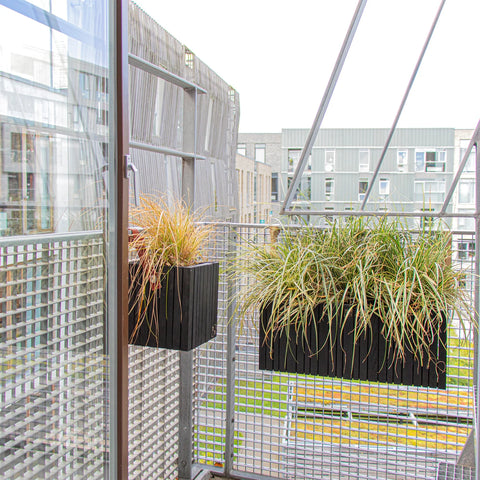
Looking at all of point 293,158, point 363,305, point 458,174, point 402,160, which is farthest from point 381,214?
point 363,305

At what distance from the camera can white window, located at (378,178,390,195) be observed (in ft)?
7.60

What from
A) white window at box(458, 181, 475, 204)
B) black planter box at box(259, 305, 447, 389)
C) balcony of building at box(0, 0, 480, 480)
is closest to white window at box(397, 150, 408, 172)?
balcony of building at box(0, 0, 480, 480)

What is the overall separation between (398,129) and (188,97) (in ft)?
3.20

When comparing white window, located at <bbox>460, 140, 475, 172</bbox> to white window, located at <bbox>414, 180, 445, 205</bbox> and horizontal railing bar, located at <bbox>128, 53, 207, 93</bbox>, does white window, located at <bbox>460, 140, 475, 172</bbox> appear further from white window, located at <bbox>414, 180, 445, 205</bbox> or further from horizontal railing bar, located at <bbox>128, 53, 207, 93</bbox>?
horizontal railing bar, located at <bbox>128, 53, 207, 93</bbox>

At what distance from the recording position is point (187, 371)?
2.49 metres

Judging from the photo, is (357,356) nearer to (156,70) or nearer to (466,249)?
(466,249)

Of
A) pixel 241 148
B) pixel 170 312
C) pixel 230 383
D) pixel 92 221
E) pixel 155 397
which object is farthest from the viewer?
pixel 241 148

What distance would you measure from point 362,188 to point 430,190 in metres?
0.30

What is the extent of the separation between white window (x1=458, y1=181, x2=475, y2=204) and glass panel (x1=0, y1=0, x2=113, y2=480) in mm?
1627

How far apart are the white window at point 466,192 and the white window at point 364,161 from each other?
407 millimetres

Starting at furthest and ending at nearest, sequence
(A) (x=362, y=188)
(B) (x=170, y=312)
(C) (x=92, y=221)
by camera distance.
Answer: (A) (x=362, y=188)
(B) (x=170, y=312)
(C) (x=92, y=221)

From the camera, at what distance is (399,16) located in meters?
2.12

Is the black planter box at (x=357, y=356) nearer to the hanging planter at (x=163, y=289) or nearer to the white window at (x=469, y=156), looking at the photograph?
the hanging planter at (x=163, y=289)

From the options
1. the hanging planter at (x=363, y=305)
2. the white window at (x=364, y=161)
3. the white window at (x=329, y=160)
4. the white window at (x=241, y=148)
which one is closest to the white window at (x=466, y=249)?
the hanging planter at (x=363, y=305)
